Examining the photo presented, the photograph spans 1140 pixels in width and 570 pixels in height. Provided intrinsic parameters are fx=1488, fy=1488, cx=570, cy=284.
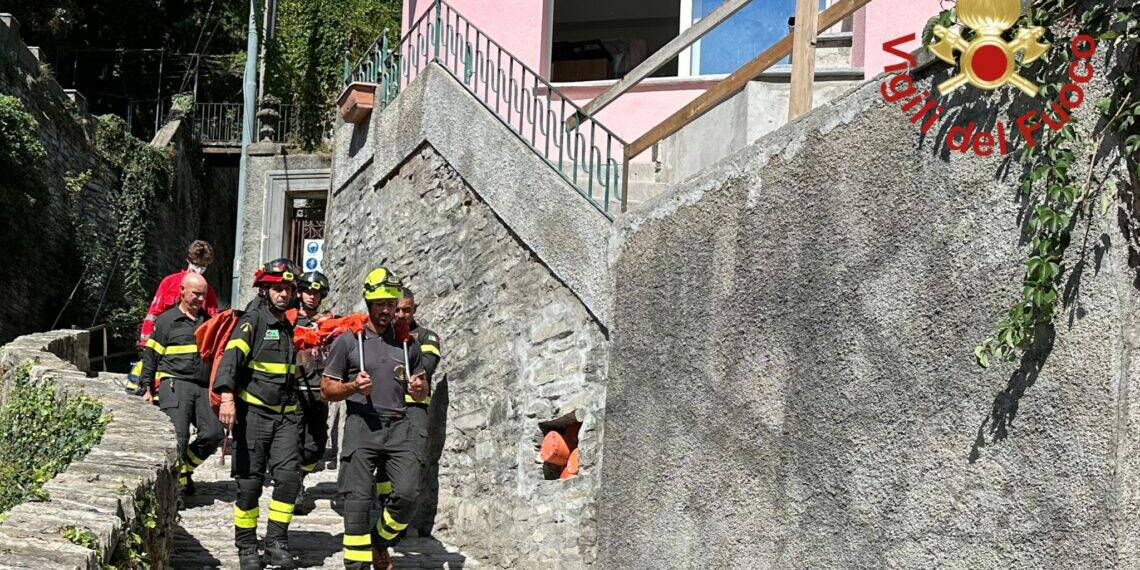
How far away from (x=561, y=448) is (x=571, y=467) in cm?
14

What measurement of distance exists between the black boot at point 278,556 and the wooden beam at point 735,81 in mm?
2973

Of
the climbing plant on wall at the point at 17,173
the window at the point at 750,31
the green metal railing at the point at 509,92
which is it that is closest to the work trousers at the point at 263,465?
the green metal railing at the point at 509,92

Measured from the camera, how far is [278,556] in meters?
8.40

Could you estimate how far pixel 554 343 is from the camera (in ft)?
29.0

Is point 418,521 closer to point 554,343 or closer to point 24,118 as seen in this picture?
point 554,343

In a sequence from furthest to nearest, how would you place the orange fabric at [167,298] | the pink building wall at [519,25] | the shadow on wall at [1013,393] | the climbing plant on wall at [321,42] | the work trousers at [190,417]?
1. the climbing plant on wall at [321,42]
2. the pink building wall at [519,25]
3. the orange fabric at [167,298]
4. the work trousers at [190,417]
5. the shadow on wall at [1013,393]

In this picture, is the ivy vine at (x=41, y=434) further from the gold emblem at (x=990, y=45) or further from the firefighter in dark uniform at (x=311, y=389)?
the gold emblem at (x=990, y=45)

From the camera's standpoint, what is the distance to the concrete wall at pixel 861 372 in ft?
16.0

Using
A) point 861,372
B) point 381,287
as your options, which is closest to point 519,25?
point 381,287

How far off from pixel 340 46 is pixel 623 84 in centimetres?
1356

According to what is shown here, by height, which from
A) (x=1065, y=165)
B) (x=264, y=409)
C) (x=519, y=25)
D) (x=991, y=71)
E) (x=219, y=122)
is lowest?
(x=264, y=409)

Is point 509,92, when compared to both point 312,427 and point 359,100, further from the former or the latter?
point 359,100

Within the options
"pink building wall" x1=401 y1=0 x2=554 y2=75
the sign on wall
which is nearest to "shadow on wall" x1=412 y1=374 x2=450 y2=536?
"pink building wall" x1=401 y1=0 x2=554 y2=75

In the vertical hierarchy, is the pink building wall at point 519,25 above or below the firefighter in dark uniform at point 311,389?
above
